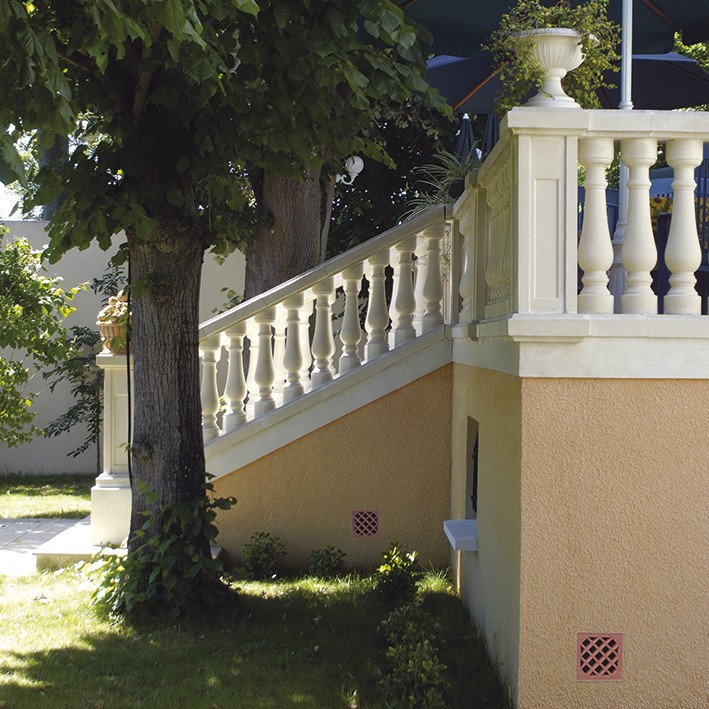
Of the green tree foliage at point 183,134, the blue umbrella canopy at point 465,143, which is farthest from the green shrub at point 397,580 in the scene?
the blue umbrella canopy at point 465,143

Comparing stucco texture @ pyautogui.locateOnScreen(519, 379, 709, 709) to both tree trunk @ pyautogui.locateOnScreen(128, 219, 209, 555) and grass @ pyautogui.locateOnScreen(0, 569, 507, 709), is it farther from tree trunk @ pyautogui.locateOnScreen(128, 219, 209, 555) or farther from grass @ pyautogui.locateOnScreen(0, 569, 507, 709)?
tree trunk @ pyautogui.locateOnScreen(128, 219, 209, 555)

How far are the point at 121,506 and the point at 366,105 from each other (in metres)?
3.57

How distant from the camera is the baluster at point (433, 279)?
22.0 ft

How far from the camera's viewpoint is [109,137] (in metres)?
5.65

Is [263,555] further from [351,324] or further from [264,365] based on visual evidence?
[351,324]

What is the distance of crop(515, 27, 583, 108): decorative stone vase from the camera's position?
4.59m

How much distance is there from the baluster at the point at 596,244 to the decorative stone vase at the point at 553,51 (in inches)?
30.2

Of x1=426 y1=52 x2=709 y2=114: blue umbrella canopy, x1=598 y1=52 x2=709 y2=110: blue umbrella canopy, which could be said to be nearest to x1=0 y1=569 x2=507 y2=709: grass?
x1=426 y1=52 x2=709 y2=114: blue umbrella canopy

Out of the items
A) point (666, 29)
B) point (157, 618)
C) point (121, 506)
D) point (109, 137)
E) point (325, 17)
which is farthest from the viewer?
point (121, 506)

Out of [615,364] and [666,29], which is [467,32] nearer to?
[666,29]

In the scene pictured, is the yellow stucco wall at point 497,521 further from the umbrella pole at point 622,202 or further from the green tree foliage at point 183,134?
the green tree foliage at point 183,134

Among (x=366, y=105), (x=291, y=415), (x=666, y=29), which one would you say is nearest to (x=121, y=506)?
(x=291, y=415)

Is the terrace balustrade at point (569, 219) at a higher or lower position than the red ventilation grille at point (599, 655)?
higher

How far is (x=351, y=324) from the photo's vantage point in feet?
22.2
